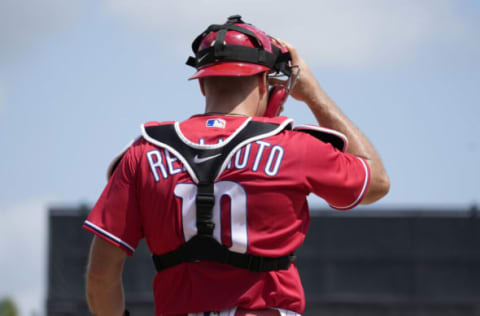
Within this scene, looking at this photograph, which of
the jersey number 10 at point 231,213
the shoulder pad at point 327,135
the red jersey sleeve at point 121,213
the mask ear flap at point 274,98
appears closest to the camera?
the jersey number 10 at point 231,213

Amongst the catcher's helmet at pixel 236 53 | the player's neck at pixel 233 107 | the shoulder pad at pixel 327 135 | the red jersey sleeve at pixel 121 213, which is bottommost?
the red jersey sleeve at pixel 121 213

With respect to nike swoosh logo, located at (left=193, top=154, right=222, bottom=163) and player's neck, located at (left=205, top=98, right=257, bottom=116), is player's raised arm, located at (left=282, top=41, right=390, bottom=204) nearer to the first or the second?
player's neck, located at (left=205, top=98, right=257, bottom=116)

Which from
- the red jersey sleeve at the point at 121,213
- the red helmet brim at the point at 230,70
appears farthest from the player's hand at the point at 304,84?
the red jersey sleeve at the point at 121,213

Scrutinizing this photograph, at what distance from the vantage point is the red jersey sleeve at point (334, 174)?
325 cm

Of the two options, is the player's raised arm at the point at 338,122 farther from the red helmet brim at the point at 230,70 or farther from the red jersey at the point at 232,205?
the red helmet brim at the point at 230,70

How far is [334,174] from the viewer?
130 inches

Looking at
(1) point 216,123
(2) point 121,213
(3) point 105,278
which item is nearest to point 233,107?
(1) point 216,123

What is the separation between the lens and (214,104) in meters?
3.49

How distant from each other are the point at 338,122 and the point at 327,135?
0.99 feet

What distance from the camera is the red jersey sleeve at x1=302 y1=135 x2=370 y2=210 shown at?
325cm

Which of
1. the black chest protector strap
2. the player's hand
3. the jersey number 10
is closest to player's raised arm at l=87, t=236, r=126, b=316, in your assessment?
the black chest protector strap

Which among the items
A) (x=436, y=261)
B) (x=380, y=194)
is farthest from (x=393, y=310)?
(x=380, y=194)

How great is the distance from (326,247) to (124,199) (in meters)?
12.5

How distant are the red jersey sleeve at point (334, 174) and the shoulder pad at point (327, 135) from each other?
0.25 feet
